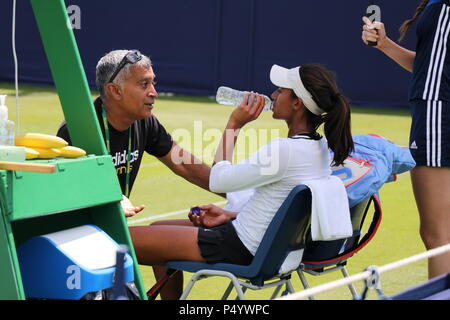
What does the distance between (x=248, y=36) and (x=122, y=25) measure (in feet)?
9.17

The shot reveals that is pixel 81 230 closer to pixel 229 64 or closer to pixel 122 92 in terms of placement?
pixel 122 92

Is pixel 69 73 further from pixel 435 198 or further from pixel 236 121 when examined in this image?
pixel 435 198

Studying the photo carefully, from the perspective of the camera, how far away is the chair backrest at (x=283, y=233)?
12.2 ft

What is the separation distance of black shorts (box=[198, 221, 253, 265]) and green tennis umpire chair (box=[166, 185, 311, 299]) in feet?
0.14

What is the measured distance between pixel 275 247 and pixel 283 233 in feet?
0.26

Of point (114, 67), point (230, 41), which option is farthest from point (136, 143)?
point (230, 41)

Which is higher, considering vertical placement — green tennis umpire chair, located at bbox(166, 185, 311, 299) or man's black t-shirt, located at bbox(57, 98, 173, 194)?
man's black t-shirt, located at bbox(57, 98, 173, 194)

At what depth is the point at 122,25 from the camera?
727 inches

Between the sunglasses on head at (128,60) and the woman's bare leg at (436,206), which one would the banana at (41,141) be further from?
Result: the woman's bare leg at (436,206)

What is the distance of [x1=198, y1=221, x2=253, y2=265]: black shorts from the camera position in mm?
3938

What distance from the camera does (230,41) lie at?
1792 centimetres

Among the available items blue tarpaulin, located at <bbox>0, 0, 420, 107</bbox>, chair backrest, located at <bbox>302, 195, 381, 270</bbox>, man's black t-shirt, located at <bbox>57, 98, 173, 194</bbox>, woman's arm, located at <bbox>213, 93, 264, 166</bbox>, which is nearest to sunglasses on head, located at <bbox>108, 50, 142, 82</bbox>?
man's black t-shirt, located at <bbox>57, 98, 173, 194</bbox>

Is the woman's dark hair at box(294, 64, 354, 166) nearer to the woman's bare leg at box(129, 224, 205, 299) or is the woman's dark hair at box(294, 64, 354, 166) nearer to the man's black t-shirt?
the woman's bare leg at box(129, 224, 205, 299)

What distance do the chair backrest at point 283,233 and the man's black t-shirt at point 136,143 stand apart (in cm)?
105
